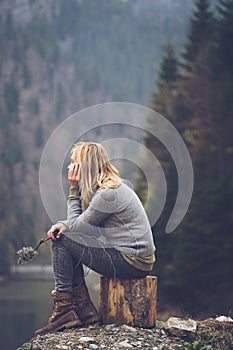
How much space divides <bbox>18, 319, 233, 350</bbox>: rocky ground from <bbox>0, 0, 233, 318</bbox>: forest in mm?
1191

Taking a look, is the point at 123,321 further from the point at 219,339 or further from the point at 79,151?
the point at 79,151

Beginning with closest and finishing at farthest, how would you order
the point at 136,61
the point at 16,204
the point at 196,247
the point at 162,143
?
the point at 196,247, the point at 162,143, the point at 16,204, the point at 136,61

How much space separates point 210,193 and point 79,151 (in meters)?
14.7

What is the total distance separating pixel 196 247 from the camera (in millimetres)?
20672

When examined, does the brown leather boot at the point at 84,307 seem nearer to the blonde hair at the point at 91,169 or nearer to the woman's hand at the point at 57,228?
the woman's hand at the point at 57,228

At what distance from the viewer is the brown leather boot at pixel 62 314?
6672 mm

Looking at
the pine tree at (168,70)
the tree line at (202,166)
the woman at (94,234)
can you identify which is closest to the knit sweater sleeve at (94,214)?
the woman at (94,234)

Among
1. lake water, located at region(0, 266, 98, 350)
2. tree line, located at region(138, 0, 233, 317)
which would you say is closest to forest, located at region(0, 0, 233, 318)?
tree line, located at region(138, 0, 233, 317)

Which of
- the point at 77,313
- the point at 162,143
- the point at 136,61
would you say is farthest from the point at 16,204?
the point at 136,61

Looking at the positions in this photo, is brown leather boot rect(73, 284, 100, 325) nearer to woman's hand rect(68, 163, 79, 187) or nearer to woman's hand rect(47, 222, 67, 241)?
woman's hand rect(47, 222, 67, 241)

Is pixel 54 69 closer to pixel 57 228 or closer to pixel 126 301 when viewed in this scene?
pixel 126 301

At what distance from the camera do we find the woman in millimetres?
6523

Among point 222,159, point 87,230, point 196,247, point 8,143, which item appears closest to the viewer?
point 87,230

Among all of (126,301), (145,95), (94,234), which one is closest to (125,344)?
(126,301)
